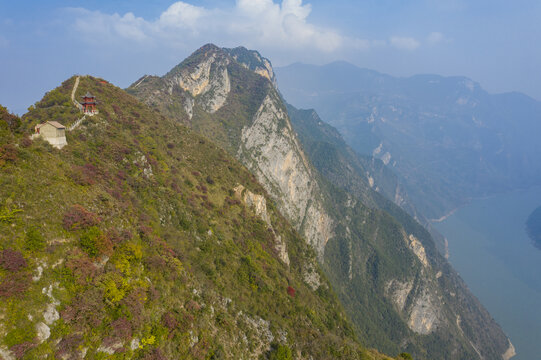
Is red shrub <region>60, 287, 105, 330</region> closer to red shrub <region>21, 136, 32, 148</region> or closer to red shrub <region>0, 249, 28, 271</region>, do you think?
red shrub <region>0, 249, 28, 271</region>

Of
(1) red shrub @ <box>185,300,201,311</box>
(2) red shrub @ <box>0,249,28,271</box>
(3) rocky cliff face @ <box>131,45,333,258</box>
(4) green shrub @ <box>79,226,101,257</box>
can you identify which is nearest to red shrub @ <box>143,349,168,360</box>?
(1) red shrub @ <box>185,300,201,311</box>

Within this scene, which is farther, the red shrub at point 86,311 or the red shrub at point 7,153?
the red shrub at point 7,153

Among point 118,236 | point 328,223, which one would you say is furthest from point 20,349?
point 328,223

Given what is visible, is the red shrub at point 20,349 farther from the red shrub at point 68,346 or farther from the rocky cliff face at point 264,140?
the rocky cliff face at point 264,140

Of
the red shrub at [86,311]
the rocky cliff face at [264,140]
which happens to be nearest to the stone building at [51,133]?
the red shrub at [86,311]

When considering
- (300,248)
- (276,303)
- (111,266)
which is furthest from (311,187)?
(111,266)

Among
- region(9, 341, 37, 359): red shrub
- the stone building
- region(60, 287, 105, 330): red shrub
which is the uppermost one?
the stone building

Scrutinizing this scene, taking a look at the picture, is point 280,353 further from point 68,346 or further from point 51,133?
point 51,133
